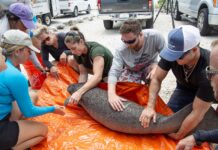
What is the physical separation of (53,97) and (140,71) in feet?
3.50

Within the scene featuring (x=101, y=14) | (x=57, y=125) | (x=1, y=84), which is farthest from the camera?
(x=101, y=14)

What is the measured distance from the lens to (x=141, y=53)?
2824 millimetres

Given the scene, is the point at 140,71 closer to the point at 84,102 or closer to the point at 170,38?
the point at 84,102

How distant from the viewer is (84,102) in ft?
8.27

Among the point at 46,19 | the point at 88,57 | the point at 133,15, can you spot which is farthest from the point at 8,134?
the point at 46,19

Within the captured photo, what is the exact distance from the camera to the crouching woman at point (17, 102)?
1.92 m

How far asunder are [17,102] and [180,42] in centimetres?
134

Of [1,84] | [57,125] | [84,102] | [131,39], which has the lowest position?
[57,125]

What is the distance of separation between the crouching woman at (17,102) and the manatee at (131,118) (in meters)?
0.35

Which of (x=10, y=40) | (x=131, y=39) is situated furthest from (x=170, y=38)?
(x=10, y=40)

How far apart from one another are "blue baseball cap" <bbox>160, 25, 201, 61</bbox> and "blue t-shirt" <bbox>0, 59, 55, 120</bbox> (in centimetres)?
112

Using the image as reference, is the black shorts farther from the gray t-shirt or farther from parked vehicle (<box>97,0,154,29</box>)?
parked vehicle (<box>97,0,154,29</box>)

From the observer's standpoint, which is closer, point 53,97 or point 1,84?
point 1,84

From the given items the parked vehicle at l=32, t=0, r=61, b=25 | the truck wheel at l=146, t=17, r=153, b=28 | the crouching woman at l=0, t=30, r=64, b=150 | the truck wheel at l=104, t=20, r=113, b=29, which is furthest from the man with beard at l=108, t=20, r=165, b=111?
the parked vehicle at l=32, t=0, r=61, b=25
